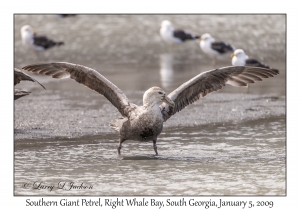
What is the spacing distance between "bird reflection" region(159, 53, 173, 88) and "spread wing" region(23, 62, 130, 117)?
5.58 meters

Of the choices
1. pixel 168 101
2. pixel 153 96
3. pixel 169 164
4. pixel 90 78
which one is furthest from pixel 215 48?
pixel 169 164

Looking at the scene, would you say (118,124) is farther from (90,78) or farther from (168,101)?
(168,101)

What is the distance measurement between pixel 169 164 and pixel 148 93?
40.3 inches

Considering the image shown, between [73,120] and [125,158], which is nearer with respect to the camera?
[125,158]

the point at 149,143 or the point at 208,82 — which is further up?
the point at 208,82

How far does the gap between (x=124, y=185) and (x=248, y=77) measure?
10.3ft

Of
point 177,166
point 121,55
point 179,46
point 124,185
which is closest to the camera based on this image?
point 124,185

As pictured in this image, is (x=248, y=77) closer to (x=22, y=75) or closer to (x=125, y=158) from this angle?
(x=125, y=158)

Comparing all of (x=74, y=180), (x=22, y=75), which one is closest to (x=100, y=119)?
(x=22, y=75)

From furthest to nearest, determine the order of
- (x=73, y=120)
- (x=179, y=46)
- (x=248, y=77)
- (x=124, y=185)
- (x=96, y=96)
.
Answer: (x=179, y=46) → (x=96, y=96) → (x=73, y=120) → (x=248, y=77) → (x=124, y=185)

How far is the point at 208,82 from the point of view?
10.2m

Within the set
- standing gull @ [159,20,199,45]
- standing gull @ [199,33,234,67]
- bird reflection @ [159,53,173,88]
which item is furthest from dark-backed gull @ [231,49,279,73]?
standing gull @ [159,20,199,45]

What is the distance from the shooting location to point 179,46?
22953 mm

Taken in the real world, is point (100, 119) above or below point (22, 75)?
below
